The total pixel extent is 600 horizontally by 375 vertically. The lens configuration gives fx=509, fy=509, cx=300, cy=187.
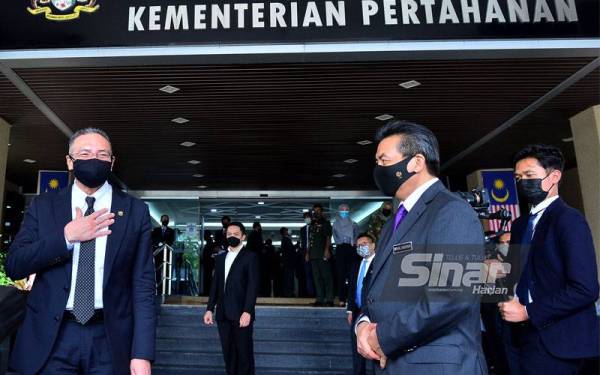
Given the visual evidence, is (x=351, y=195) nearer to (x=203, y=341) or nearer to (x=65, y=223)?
(x=203, y=341)

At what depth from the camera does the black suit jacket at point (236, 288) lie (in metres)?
4.59

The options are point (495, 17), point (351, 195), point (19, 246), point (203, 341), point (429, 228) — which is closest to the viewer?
point (429, 228)

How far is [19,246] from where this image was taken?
5.84 feet

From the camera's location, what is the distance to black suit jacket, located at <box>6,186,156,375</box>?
170 centimetres

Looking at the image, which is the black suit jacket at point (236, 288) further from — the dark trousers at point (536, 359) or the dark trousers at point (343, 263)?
the dark trousers at point (343, 263)

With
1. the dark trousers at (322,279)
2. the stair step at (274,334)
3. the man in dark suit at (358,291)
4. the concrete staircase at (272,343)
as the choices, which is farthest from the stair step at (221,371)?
the dark trousers at (322,279)

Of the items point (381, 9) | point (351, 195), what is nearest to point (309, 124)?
point (381, 9)

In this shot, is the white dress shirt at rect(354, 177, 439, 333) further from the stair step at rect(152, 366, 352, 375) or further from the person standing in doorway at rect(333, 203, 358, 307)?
the person standing in doorway at rect(333, 203, 358, 307)

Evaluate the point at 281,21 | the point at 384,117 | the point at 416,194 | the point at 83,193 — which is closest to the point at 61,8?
the point at 281,21

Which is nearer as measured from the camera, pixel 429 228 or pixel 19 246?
pixel 429 228

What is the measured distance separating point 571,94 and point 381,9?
127 inches

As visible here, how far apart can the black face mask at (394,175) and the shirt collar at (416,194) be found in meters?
0.05

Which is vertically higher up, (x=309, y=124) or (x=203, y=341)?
(x=309, y=124)

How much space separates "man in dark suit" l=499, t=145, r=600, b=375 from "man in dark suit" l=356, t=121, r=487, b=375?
0.69 m
